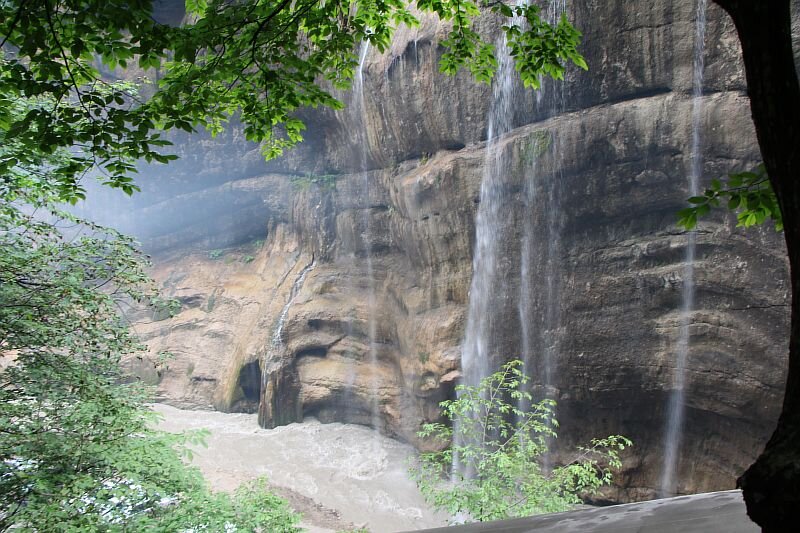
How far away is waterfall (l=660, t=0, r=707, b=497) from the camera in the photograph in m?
11.2

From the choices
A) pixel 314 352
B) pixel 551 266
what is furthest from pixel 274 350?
pixel 551 266

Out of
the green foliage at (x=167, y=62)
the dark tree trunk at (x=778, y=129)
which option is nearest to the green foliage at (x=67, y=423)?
the green foliage at (x=167, y=62)

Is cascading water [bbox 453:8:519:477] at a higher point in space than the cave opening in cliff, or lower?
higher

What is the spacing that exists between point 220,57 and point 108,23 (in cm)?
77

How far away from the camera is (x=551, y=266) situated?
13.0 metres

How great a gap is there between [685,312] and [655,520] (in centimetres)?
954

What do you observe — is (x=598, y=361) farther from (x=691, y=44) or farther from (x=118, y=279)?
(x=118, y=279)

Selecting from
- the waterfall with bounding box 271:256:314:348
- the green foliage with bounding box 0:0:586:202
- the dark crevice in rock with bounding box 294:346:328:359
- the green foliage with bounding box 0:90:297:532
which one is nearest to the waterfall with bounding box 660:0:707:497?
the green foliage with bounding box 0:0:586:202

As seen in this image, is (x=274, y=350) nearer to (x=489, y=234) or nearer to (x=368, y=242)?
(x=368, y=242)

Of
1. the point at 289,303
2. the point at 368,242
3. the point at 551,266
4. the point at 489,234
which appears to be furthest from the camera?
the point at 289,303

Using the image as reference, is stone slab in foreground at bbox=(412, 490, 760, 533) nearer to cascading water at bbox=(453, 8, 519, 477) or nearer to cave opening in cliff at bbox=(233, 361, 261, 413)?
cascading water at bbox=(453, 8, 519, 477)

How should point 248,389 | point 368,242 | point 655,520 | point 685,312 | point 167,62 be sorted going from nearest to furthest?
point 655,520, point 167,62, point 685,312, point 368,242, point 248,389

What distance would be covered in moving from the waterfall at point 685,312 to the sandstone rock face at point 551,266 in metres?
0.12

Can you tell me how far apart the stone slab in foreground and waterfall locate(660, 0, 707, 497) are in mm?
8531
